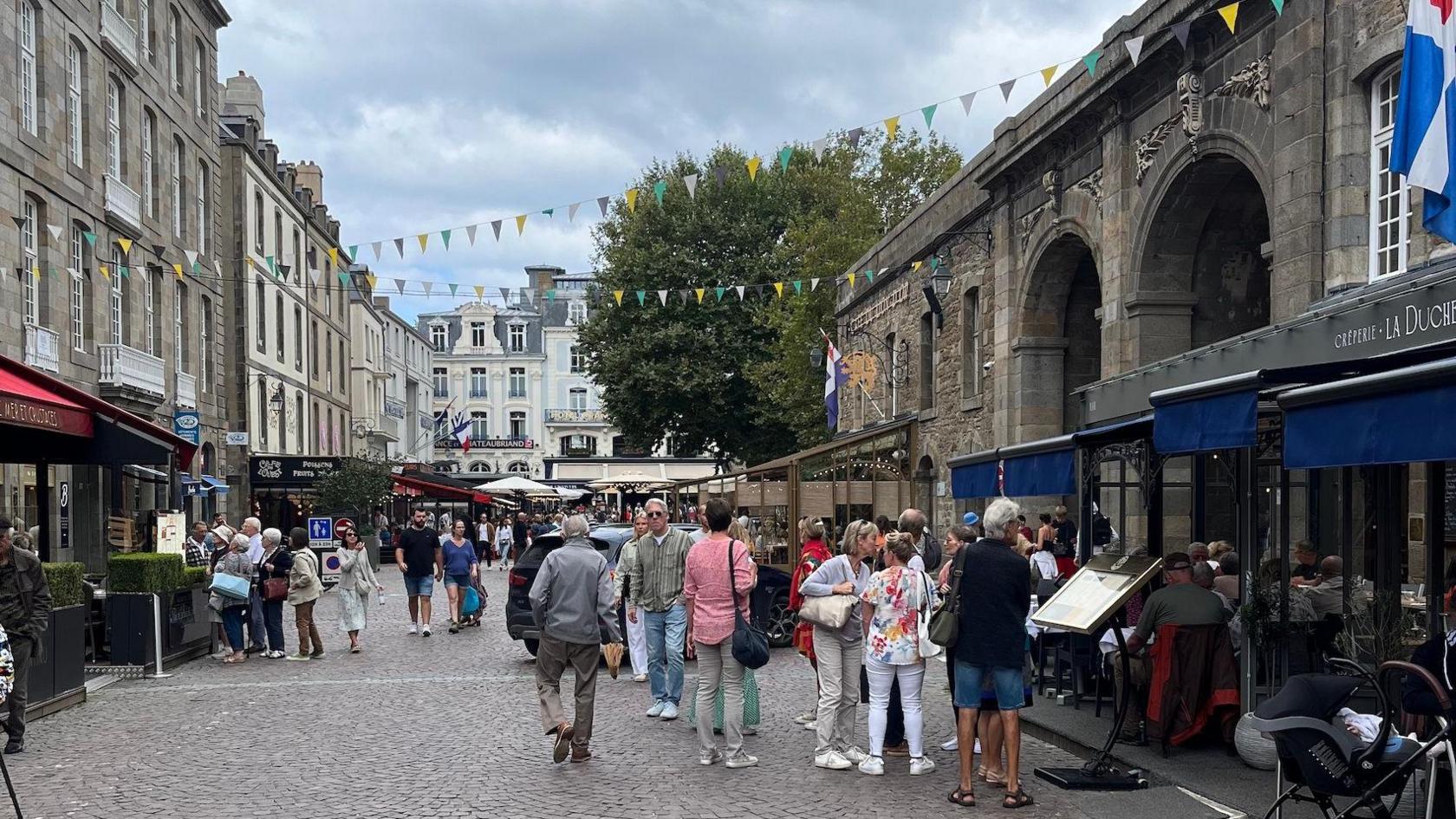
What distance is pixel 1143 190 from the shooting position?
50.7ft

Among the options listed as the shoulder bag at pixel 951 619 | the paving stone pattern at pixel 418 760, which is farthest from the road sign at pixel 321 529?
the shoulder bag at pixel 951 619

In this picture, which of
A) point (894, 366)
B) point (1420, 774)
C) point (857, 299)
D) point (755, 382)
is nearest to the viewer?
point (1420, 774)

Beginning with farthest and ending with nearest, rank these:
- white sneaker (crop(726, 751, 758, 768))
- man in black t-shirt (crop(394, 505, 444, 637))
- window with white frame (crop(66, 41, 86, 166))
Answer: window with white frame (crop(66, 41, 86, 166)) → man in black t-shirt (crop(394, 505, 444, 637)) → white sneaker (crop(726, 751, 758, 768))

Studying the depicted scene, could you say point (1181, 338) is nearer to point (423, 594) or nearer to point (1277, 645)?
point (1277, 645)

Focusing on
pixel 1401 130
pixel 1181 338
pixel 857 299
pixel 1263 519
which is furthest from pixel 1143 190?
pixel 857 299

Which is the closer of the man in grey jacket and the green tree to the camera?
the man in grey jacket

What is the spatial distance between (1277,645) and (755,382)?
31.5 m

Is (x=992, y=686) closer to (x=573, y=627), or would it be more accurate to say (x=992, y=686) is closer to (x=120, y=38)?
(x=573, y=627)

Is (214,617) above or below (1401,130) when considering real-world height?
below

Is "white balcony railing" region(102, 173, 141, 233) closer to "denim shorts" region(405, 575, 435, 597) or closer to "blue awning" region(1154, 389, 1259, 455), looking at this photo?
"denim shorts" region(405, 575, 435, 597)

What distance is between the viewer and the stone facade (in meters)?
11.7

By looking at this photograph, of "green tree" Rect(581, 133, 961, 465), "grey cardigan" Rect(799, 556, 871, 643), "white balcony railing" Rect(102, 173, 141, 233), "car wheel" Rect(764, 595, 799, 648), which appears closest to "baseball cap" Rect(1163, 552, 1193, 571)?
"grey cardigan" Rect(799, 556, 871, 643)

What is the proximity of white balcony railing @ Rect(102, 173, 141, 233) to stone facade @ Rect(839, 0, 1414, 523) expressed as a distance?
15.3m

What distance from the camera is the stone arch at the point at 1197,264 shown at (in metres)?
15.1
